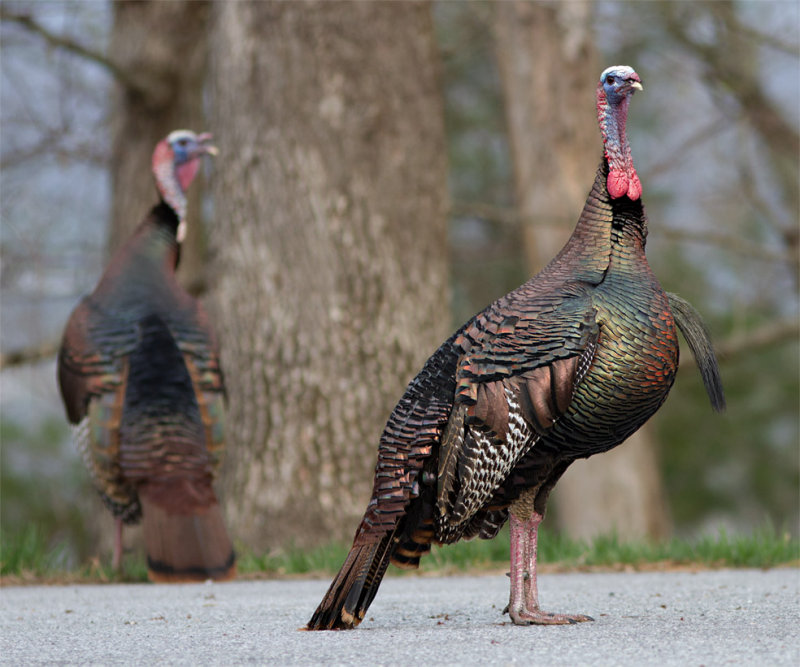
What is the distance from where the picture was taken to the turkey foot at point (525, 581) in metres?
4.07

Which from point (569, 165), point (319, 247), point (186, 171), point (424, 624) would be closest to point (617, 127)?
point (424, 624)

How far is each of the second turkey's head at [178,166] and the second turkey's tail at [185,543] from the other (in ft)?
6.76

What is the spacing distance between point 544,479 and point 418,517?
20.2 inches

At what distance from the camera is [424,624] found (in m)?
4.25

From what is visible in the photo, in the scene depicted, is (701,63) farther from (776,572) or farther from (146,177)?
(776,572)

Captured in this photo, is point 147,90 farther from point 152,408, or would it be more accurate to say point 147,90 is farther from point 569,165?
point 152,408

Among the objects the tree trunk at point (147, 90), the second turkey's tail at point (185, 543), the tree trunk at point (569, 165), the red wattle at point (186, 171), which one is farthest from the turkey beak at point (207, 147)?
the tree trunk at point (569, 165)

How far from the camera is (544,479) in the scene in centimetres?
424

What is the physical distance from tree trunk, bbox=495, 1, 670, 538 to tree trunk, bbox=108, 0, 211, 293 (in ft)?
12.8

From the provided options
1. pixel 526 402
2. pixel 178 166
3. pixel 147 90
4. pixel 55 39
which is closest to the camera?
pixel 526 402

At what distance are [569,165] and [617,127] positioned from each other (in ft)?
27.1

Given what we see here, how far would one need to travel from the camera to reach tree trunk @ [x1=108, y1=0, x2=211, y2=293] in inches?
419

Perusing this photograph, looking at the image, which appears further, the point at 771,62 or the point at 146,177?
the point at 771,62

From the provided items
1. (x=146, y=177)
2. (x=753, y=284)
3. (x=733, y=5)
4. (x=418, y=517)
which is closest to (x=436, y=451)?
(x=418, y=517)
